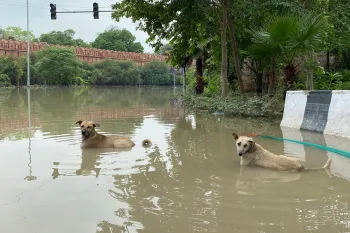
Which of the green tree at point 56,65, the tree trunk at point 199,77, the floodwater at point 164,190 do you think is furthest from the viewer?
the green tree at point 56,65

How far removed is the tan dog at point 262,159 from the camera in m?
6.30

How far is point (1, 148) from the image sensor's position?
813cm

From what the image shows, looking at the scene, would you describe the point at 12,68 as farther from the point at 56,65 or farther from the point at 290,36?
the point at 290,36

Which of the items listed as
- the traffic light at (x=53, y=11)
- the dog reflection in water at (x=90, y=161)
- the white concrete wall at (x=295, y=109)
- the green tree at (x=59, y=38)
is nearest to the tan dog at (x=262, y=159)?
the dog reflection in water at (x=90, y=161)

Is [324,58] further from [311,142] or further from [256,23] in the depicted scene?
[311,142]

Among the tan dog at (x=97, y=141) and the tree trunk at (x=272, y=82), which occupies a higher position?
the tree trunk at (x=272, y=82)

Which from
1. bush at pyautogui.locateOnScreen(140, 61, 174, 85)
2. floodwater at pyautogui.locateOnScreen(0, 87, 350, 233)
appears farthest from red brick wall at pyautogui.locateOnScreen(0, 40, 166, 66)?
floodwater at pyautogui.locateOnScreen(0, 87, 350, 233)

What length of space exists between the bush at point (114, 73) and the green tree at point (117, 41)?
27740 mm

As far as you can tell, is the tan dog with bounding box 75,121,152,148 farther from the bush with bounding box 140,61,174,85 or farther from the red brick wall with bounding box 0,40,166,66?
the bush with bounding box 140,61,174,85

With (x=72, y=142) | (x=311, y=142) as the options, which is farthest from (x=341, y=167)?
(x=72, y=142)

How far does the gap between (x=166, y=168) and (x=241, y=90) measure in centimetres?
1195

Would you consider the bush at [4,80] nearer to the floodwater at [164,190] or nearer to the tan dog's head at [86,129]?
the floodwater at [164,190]

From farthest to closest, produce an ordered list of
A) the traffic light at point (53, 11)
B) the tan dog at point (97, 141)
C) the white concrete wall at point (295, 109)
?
the traffic light at point (53, 11) < the white concrete wall at point (295, 109) < the tan dog at point (97, 141)

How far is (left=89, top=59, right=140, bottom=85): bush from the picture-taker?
7238 cm
